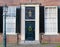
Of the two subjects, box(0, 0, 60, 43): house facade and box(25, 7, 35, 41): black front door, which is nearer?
box(0, 0, 60, 43): house facade

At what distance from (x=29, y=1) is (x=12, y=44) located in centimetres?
357

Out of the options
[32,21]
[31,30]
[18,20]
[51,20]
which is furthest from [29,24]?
[51,20]

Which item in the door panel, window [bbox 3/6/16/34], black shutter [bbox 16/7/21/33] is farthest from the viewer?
the door panel

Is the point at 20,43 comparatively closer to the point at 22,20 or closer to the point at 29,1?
the point at 22,20

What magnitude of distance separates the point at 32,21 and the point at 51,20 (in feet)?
4.82

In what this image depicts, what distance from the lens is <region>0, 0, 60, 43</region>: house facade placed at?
68.9 feet

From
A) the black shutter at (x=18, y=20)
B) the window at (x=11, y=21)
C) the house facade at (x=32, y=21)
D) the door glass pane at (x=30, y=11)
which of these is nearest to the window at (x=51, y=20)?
the house facade at (x=32, y=21)

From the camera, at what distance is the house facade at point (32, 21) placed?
21016mm

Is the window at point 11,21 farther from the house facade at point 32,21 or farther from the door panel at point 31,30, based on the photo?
the door panel at point 31,30

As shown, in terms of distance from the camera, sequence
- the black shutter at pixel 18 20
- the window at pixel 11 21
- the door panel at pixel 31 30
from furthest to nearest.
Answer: the door panel at pixel 31 30 < the window at pixel 11 21 < the black shutter at pixel 18 20

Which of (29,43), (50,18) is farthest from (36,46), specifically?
(50,18)

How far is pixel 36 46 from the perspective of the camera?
19297 mm

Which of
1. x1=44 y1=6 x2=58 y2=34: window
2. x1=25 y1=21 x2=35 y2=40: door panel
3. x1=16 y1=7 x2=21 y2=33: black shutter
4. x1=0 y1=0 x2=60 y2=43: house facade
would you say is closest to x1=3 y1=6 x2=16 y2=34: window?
x1=0 y1=0 x2=60 y2=43: house facade

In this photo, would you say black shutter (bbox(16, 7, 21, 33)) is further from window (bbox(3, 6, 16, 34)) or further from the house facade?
window (bbox(3, 6, 16, 34))
